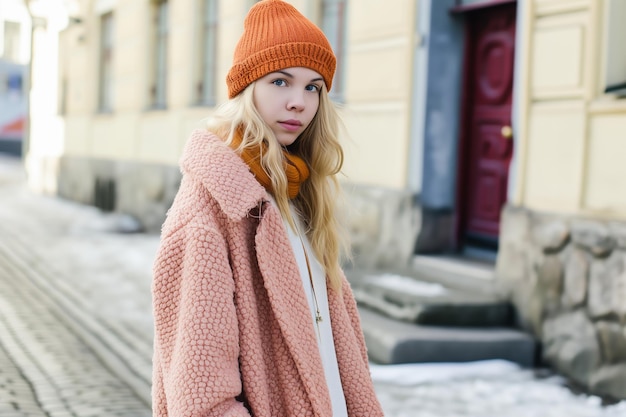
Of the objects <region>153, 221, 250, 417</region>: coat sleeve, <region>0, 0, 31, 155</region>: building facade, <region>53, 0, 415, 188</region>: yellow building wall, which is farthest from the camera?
<region>0, 0, 31, 155</region>: building facade

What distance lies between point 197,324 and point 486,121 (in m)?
5.07

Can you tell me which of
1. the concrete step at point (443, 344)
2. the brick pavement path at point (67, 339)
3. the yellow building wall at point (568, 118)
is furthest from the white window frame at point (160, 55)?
the concrete step at point (443, 344)

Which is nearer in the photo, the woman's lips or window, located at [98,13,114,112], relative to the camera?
the woman's lips

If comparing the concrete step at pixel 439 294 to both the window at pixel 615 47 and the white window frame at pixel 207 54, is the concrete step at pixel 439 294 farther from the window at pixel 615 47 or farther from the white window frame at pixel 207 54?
the white window frame at pixel 207 54

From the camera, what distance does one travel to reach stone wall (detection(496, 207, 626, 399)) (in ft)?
14.3

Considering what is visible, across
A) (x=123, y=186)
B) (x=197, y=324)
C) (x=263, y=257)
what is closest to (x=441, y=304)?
(x=263, y=257)

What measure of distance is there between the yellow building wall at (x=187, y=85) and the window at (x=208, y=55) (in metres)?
0.10

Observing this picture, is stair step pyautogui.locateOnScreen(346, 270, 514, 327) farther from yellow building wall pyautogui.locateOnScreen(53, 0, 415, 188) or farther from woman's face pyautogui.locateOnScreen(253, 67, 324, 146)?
woman's face pyautogui.locateOnScreen(253, 67, 324, 146)

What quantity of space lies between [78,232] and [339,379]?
9777 mm

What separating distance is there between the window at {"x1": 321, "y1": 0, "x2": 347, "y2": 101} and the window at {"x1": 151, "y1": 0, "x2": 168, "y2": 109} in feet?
15.9

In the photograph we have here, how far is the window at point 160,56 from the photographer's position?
11.9 meters

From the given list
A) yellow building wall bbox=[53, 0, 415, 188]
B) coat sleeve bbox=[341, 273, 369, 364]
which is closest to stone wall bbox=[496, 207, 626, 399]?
yellow building wall bbox=[53, 0, 415, 188]

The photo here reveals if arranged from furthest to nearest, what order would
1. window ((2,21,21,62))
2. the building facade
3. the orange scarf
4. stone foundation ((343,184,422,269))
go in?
window ((2,21,21,62))
the building facade
stone foundation ((343,184,422,269))
the orange scarf

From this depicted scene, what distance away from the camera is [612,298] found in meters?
4.38
